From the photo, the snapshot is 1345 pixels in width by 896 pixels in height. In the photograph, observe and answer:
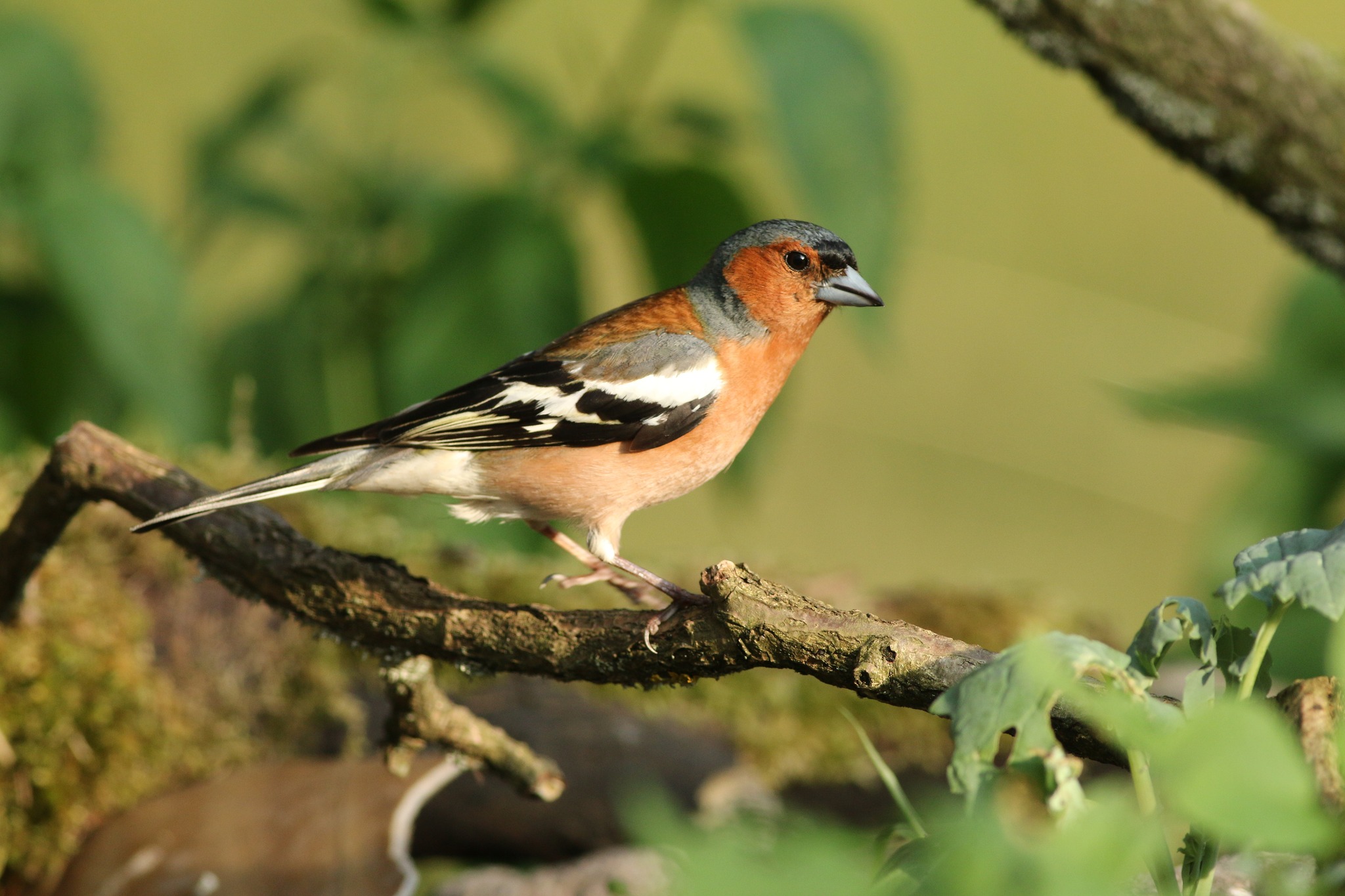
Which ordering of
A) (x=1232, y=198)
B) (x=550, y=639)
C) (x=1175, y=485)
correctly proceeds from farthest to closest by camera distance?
(x=1175, y=485) < (x=1232, y=198) < (x=550, y=639)

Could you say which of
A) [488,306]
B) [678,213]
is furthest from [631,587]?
[678,213]

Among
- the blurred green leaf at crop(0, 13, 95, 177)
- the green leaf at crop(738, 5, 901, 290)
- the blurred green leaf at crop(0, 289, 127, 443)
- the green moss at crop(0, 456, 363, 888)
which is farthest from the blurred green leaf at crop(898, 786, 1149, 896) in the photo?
the blurred green leaf at crop(0, 289, 127, 443)

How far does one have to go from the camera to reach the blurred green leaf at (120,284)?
384 centimetres

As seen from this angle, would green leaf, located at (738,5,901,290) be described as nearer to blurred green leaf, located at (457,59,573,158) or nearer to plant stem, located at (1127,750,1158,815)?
blurred green leaf, located at (457,59,573,158)

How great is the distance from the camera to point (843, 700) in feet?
12.0

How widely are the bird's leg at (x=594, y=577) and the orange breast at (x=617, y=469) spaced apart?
0.38 ft

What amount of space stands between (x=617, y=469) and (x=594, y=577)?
24cm

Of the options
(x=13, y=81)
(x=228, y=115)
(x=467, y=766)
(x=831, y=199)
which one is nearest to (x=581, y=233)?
(x=831, y=199)

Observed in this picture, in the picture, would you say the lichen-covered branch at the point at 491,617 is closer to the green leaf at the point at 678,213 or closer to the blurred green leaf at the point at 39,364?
the blurred green leaf at the point at 39,364

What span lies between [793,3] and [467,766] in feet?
9.91

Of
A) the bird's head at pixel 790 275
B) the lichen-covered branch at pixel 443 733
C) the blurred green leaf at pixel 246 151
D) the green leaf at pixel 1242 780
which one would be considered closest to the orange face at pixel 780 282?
the bird's head at pixel 790 275

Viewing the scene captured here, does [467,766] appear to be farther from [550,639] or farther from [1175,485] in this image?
[1175,485]

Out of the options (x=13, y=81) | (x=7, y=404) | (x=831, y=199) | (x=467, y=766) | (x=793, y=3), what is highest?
(x=793, y=3)

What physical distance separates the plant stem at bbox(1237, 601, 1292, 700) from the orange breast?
4.86 ft
